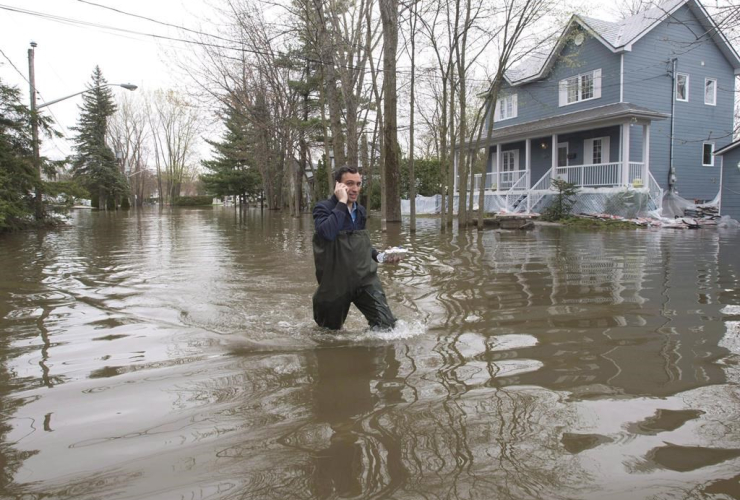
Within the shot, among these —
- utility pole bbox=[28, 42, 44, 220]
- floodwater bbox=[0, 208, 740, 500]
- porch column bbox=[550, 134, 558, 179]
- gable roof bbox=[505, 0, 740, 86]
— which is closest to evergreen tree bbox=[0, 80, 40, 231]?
utility pole bbox=[28, 42, 44, 220]

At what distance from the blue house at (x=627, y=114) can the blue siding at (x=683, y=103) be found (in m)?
0.05

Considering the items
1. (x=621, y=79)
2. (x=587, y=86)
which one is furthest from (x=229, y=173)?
(x=621, y=79)

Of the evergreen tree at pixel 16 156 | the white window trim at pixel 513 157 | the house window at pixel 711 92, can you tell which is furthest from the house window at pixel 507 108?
the evergreen tree at pixel 16 156

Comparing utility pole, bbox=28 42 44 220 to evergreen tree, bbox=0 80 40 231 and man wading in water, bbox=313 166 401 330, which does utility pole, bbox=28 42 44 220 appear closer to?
evergreen tree, bbox=0 80 40 231

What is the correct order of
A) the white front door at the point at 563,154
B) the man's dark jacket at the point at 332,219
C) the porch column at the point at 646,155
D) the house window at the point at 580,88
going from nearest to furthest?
the man's dark jacket at the point at 332,219 → the porch column at the point at 646,155 → the house window at the point at 580,88 → the white front door at the point at 563,154

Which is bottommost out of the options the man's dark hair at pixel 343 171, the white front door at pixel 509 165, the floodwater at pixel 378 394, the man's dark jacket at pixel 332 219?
the floodwater at pixel 378 394

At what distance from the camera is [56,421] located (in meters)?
3.05

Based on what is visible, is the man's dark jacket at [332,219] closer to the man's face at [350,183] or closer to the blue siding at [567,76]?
the man's face at [350,183]

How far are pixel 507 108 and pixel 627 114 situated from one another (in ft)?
33.6

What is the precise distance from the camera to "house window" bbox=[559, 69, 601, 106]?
2547cm

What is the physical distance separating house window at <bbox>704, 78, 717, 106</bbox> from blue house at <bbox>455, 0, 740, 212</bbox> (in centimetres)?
5

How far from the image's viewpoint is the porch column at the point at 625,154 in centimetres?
2241

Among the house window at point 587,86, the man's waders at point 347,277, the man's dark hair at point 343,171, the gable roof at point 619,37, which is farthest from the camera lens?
the house window at point 587,86

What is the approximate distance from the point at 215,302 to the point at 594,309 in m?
4.57
